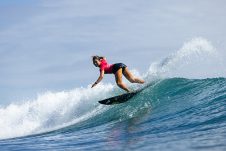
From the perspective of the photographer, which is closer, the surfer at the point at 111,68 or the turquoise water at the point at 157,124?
the turquoise water at the point at 157,124

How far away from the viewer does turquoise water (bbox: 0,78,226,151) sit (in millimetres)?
7441

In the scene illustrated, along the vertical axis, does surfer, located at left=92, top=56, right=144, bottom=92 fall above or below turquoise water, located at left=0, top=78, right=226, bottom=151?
above

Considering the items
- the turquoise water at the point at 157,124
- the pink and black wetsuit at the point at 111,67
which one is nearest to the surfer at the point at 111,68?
the pink and black wetsuit at the point at 111,67

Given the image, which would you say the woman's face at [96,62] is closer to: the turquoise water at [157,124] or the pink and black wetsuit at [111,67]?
the pink and black wetsuit at [111,67]

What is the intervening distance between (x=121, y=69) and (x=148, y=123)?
3.15 metres

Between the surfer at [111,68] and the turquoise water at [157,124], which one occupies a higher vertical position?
the surfer at [111,68]

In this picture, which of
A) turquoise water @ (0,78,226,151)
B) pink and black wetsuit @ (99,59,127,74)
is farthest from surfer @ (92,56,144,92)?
turquoise water @ (0,78,226,151)

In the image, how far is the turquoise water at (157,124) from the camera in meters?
7.44

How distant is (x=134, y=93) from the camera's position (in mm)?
13797

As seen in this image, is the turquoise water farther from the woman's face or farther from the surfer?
the woman's face

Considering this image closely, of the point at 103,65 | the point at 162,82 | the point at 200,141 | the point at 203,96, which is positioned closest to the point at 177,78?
the point at 162,82

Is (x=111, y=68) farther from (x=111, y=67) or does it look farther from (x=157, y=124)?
(x=157, y=124)

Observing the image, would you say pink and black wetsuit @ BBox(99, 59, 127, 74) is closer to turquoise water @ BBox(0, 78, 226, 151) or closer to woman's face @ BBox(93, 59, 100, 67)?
woman's face @ BBox(93, 59, 100, 67)

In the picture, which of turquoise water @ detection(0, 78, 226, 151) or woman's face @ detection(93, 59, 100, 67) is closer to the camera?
turquoise water @ detection(0, 78, 226, 151)
